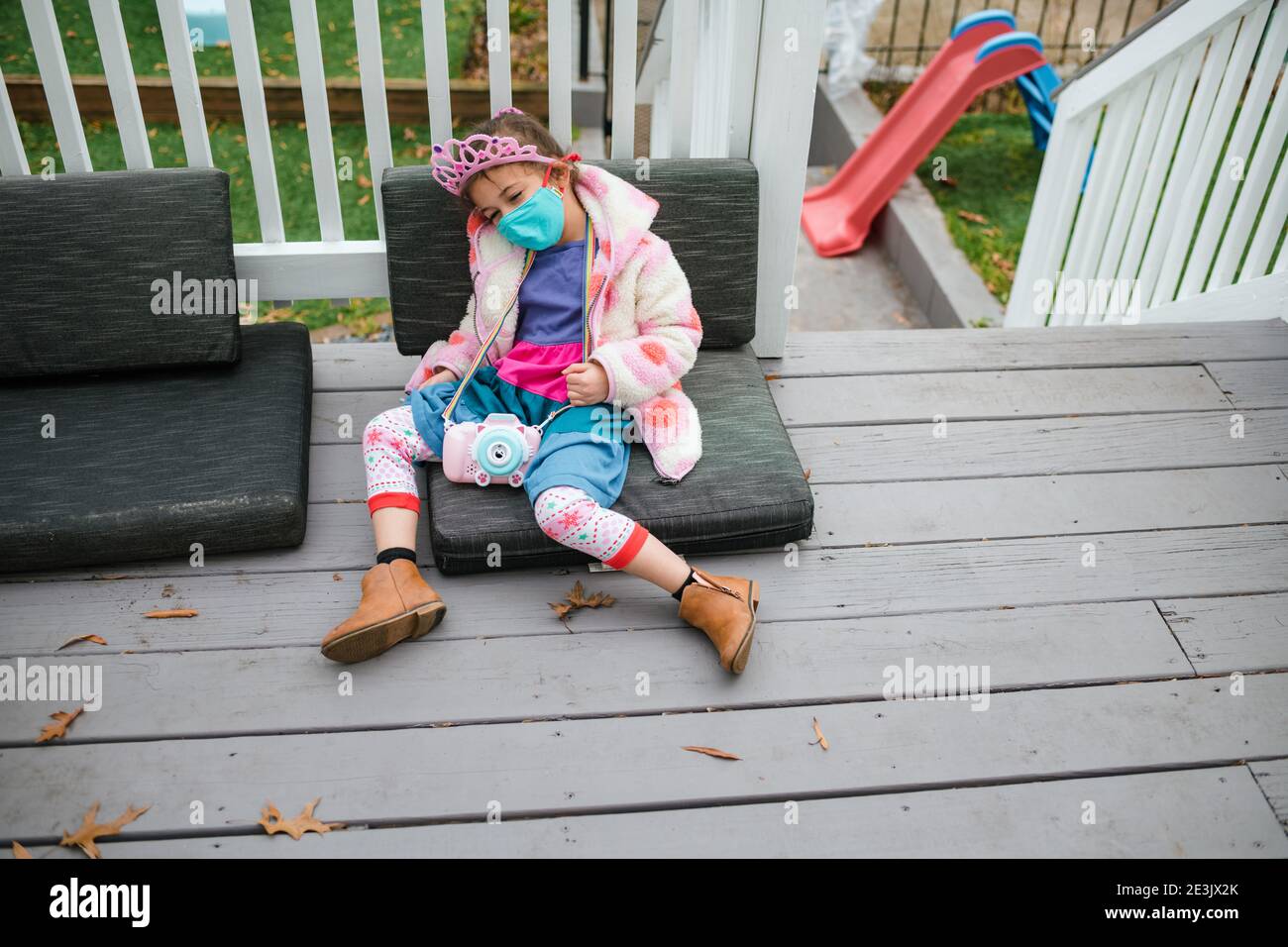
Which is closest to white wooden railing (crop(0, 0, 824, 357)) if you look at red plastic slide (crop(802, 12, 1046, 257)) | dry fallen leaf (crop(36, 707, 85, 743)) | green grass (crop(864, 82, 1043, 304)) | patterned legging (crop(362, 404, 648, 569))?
patterned legging (crop(362, 404, 648, 569))

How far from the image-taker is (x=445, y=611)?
234cm

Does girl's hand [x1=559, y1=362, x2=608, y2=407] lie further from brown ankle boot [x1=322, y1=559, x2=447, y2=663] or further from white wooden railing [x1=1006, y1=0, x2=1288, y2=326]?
white wooden railing [x1=1006, y1=0, x2=1288, y2=326]

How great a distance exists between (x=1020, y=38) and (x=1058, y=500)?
13.1ft

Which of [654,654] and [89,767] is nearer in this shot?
[89,767]

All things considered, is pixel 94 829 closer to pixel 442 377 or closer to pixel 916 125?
pixel 442 377

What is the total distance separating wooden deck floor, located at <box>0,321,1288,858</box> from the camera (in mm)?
1940

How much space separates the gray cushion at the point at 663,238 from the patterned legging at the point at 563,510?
502mm

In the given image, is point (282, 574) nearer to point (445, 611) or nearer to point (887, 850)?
point (445, 611)

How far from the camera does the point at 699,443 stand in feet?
8.54
